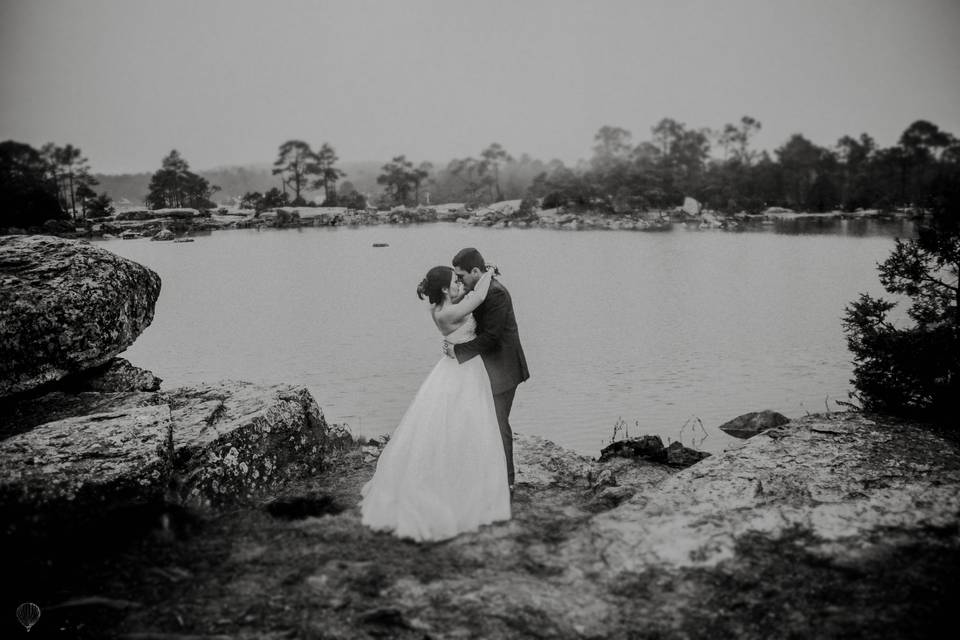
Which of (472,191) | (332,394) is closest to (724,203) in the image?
(472,191)

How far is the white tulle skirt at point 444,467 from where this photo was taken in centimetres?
539

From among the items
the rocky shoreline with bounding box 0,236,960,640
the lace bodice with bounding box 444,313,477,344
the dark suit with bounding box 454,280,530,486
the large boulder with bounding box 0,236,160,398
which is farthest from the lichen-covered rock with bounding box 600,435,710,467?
the large boulder with bounding box 0,236,160,398

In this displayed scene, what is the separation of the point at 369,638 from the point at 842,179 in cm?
12869

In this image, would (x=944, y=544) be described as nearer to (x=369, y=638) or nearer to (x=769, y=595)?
(x=769, y=595)

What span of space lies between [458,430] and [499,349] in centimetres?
106

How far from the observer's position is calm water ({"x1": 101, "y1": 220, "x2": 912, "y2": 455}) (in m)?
13.5

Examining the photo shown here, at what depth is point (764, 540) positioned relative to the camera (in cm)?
473

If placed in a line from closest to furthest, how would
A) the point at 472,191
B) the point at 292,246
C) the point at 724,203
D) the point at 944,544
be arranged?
the point at 944,544 < the point at 292,246 < the point at 724,203 < the point at 472,191

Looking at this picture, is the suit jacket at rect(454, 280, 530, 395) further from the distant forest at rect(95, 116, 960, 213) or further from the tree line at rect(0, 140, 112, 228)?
the distant forest at rect(95, 116, 960, 213)

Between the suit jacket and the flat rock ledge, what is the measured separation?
247cm

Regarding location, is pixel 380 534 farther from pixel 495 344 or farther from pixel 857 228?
pixel 857 228

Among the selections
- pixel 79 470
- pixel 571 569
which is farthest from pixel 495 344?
pixel 79 470

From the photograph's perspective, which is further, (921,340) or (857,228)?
(857,228)

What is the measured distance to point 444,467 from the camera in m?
5.77
